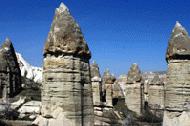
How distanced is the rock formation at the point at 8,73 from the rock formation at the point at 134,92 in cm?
746

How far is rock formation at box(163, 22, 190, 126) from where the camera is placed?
15.4m

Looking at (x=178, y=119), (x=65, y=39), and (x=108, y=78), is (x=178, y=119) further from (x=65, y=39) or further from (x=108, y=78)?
(x=108, y=78)

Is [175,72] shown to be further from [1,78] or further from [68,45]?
[1,78]

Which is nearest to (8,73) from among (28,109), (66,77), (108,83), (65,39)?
(28,109)

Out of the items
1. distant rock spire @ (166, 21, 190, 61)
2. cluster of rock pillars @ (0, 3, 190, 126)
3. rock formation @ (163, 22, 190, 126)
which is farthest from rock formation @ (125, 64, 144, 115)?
rock formation @ (163, 22, 190, 126)

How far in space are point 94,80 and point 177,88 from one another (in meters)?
13.5

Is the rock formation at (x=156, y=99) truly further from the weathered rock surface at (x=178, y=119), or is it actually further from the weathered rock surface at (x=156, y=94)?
the weathered rock surface at (x=178, y=119)

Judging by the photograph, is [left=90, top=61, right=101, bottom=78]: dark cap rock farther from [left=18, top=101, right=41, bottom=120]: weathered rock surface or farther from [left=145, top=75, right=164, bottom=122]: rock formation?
[left=18, top=101, right=41, bottom=120]: weathered rock surface

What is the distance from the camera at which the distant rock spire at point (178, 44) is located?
15703mm

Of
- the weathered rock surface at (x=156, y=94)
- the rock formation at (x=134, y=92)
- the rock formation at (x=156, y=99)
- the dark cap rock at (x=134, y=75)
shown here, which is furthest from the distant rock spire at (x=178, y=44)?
the weathered rock surface at (x=156, y=94)

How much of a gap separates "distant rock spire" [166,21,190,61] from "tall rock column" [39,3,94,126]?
510cm

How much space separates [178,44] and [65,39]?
577cm

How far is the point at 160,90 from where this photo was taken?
3234 cm

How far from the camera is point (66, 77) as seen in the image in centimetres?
1107
